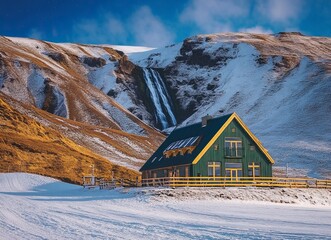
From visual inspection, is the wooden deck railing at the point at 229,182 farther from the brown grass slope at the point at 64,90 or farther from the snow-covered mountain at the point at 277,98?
the brown grass slope at the point at 64,90

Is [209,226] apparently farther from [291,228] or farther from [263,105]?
[263,105]

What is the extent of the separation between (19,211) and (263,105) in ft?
419

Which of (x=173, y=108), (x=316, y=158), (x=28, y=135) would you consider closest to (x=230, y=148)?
(x=316, y=158)

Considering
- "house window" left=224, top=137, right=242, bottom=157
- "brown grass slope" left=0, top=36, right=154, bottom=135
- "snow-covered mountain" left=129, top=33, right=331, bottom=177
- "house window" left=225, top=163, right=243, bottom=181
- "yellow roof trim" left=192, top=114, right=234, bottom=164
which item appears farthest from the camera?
"brown grass slope" left=0, top=36, right=154, bottom=135

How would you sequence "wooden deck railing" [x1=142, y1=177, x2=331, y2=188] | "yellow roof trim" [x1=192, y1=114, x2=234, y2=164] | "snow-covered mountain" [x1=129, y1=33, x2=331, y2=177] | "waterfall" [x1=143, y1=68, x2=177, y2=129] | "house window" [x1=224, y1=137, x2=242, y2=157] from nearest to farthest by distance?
"wooden deck railing" [x1=142, y1=177, x2=331, y2=188], "yellow roof trim" [x1=192, y1=114, x2=234, y2=164], "house window" [x1=224, y1=137, x2=242, y2=157], "snow-covered mountain" [x1=129, y1=33, x2=331, y2=177], "waterfall" [x1=143, y1=68, x2=177, y2=129]

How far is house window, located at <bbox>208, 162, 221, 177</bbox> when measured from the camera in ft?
157

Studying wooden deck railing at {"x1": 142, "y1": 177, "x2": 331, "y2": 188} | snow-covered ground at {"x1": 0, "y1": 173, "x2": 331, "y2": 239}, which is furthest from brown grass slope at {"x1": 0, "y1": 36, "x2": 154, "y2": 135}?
snow-covered ground at {"x1": 0, "y1": 173, "x2": 331, "y2": 239}

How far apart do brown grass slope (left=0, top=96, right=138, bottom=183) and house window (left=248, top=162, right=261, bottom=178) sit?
3207cm

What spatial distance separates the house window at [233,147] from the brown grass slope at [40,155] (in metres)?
31.7

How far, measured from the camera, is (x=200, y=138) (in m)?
49.7

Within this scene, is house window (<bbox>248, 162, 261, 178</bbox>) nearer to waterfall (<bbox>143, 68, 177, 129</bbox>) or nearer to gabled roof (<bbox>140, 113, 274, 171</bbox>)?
gabled roof (<bbox>140, 113, 274, 171</bbox>)

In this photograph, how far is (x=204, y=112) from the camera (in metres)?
165

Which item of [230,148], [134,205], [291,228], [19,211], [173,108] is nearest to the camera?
[291,228]

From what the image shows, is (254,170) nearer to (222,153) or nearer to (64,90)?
(222,153)
